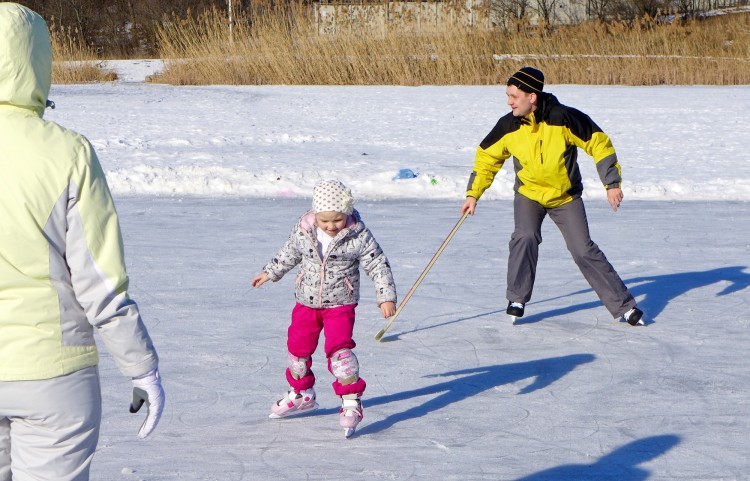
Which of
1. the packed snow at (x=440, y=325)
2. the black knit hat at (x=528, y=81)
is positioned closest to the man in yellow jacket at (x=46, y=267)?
the packed snow at (x=440, y=325)

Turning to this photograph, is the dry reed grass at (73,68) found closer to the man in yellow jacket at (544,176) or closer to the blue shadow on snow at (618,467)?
the man in yellow jacket at (544,176)

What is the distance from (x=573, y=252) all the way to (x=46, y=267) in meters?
3.93

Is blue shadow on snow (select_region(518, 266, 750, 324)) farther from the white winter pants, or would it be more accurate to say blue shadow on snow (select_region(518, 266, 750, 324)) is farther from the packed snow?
the white winter pants

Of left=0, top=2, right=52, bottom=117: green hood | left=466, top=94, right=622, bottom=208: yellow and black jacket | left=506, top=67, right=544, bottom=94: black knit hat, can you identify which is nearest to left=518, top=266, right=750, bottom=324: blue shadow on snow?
left=466, top=94, right=622, bottom=208: yellow and black jacket

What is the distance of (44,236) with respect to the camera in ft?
6.91

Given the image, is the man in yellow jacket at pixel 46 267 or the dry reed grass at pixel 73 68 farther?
the dry reed grass at pixel 73 68

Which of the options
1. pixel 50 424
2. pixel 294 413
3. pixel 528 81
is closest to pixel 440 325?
pixel 528 81

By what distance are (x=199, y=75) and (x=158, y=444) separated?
15.3 meters

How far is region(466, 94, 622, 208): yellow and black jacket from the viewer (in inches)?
210

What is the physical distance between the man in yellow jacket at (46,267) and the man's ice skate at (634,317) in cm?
378

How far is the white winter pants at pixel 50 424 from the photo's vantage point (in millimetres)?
2123

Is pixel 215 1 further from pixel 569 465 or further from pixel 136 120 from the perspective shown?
pixel 569 465

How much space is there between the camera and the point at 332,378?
4.59 m

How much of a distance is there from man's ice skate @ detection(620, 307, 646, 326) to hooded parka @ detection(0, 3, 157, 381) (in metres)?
3.81
